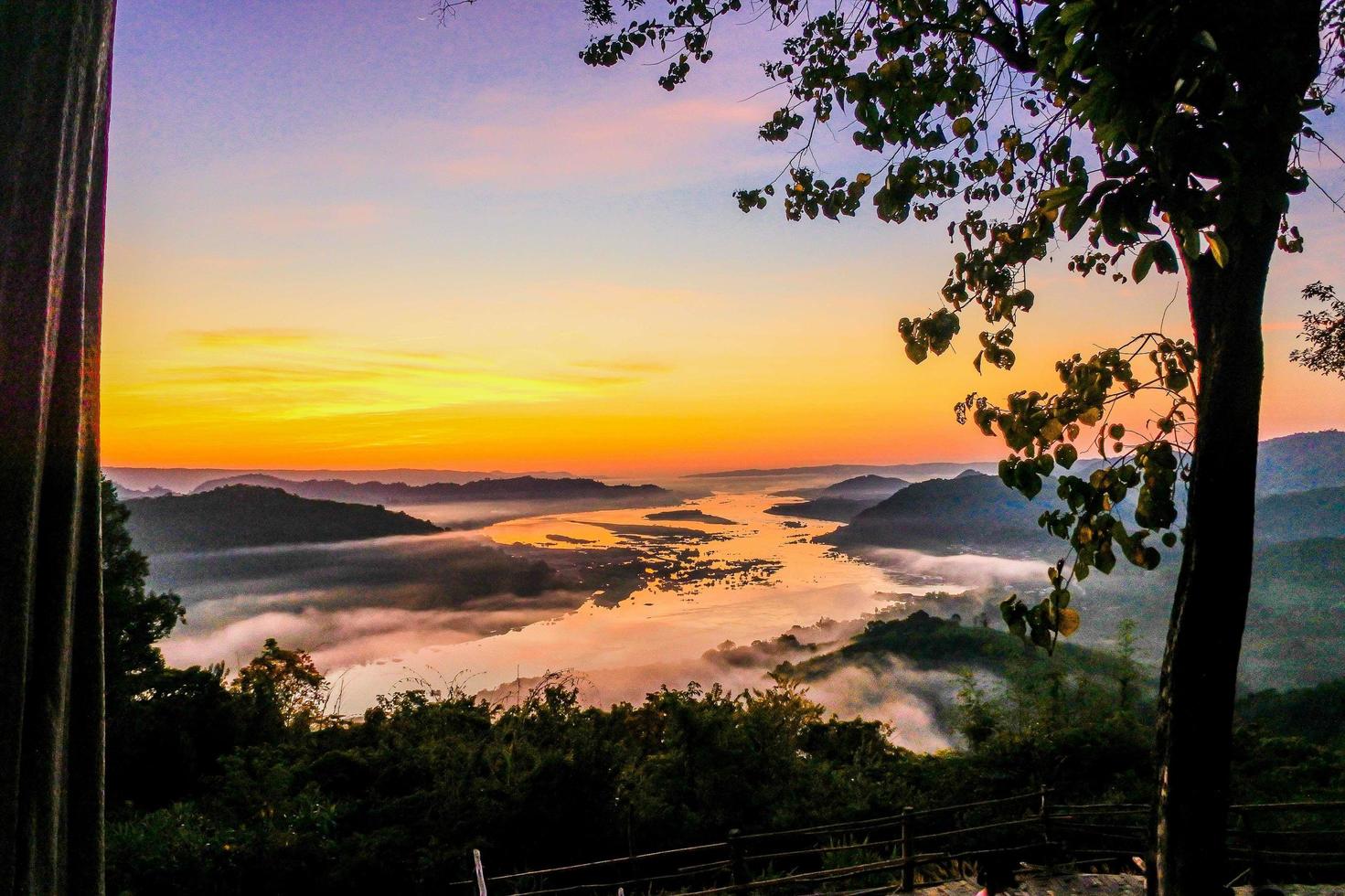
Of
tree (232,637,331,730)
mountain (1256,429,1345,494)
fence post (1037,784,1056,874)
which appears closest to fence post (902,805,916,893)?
fence post (1037,784,1056,874)

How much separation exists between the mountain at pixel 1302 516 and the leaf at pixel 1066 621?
156596 millimetres

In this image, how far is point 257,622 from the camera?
104938mm

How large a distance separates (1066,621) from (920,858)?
21.4 ft

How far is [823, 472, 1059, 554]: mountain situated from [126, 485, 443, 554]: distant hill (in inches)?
4274

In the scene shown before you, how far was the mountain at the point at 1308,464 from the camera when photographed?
116375mm

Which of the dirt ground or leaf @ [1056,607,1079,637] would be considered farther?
the dirt ground

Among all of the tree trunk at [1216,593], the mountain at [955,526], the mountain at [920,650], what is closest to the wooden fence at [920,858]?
the tree trunk at [1216,593]

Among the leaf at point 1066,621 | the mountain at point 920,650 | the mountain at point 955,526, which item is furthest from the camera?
the mountain at point 955,526

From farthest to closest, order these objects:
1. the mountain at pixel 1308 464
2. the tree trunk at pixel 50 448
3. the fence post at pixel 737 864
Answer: the mountain at pixel 1308 464
the fence post at pixel 737 864
the tree trunk at pixel 50 448

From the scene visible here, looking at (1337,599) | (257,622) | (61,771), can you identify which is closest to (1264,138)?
(61,771)

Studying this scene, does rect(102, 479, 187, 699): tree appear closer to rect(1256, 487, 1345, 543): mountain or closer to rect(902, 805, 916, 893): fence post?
rect(902, 805, 916, 893): fence post

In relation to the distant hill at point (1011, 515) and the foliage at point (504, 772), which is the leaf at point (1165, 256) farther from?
the distant hill at point (1011, 515)

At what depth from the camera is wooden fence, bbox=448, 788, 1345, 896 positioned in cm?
772

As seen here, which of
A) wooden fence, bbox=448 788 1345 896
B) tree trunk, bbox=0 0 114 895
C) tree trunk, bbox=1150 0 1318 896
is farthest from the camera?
wooden fence, bbox=448 788 1345 896
